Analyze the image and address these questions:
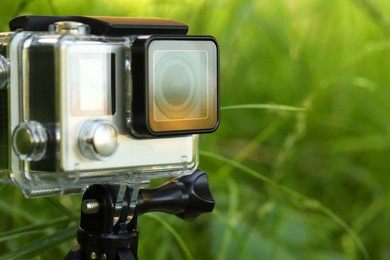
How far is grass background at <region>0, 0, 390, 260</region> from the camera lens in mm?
2139

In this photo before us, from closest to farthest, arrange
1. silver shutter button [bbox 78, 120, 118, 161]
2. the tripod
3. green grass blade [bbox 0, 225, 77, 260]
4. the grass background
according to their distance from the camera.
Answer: silver shutter button [bbox 78, 120, 118, 161] → the tripod → green grass blade [bbox 0, 225, 77, 260] → the grass background

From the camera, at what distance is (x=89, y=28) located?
113 centimetres

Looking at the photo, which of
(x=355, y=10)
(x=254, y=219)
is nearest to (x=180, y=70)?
(x=254, y=219)

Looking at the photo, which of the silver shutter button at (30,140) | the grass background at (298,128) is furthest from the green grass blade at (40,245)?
the grass background at (298,128)

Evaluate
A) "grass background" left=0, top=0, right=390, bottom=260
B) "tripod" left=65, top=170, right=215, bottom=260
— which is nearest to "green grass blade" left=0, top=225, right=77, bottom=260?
"tripod" left=65, top=170, right=215, bottom=260

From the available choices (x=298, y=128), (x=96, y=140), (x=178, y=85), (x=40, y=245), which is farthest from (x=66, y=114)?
(x=298, y=128)

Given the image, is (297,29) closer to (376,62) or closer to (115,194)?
(376,62)

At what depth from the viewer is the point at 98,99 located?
1088 millimetres

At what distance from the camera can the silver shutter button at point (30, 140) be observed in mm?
1062

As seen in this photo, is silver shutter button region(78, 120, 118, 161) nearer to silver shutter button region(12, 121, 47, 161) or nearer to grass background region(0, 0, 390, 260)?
silver shutter button region(12, 121, 47, 161)

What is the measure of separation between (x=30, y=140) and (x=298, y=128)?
976 millimetres

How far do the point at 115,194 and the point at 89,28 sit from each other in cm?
20

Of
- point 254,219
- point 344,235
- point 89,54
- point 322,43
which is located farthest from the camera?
point 322,43

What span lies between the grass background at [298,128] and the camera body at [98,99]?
2.65ft
